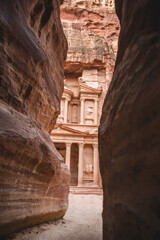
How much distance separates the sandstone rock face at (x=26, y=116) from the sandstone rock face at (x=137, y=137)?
5.29ft

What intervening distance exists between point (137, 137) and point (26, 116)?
2.66 m

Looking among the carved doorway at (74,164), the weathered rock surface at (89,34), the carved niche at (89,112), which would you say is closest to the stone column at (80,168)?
the carved doorway at (74,164)

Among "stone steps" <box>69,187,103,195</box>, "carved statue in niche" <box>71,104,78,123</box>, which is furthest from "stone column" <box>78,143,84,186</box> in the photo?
"carved statue in niche" <box>71,104,78,123</box>

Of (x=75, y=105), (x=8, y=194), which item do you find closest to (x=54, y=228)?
(x=8, y=194)

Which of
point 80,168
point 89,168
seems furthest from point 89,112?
point 80,168

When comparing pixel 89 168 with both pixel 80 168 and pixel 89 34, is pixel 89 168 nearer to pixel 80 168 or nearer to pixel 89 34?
pixel 80 168

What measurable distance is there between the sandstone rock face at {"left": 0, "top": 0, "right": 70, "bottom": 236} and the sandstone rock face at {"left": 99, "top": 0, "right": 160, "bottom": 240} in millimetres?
1611

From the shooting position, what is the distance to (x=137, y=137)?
2137mm

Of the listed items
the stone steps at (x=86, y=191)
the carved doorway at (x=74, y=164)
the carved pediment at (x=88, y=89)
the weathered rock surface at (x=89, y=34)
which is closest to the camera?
the stone steps at (x=86, y=191)

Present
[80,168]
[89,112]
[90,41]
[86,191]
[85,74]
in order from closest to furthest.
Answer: [86,191], [80,168], [89,112], [85,74], [90,41]

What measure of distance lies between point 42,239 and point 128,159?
2736mm

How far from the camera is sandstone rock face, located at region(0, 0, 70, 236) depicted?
131 inches

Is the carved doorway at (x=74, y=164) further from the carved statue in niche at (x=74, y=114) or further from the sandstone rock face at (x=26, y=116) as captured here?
the sandstone rock face at (x=26, y=116)

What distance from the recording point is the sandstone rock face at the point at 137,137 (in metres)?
1.83
